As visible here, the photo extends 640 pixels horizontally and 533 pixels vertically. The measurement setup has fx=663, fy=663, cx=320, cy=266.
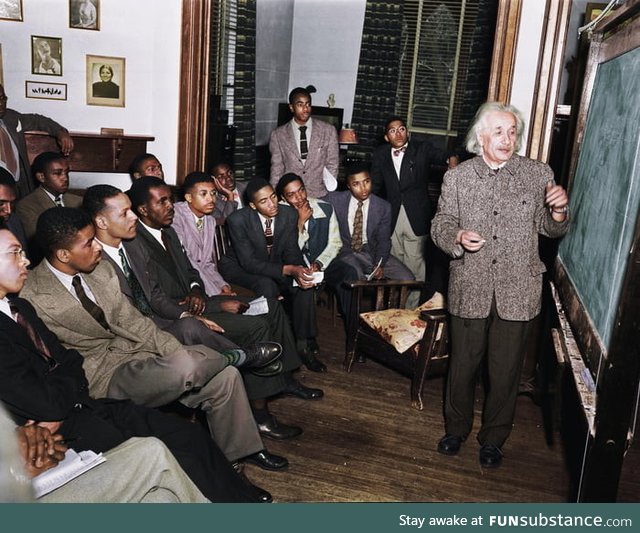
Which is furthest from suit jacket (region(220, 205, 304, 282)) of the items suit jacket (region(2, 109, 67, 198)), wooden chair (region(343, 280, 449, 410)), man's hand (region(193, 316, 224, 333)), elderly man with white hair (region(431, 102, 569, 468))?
suit jacket (region(2, 109, 67, 198))

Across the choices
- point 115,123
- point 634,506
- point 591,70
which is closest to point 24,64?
point 115,123

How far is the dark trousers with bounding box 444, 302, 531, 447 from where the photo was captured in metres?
2.99

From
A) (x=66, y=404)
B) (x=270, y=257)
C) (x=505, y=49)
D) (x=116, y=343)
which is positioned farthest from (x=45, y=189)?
(x=505, y=49)

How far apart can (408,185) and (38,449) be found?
3615 millimetres

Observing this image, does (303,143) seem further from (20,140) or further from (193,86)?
(20,140)

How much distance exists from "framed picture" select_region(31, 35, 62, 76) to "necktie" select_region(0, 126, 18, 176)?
150 centimetres

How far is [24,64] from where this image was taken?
233 inches

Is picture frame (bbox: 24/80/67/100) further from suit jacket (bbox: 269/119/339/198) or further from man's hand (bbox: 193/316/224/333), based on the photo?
man's hand (bbox: 193/316/224/333)

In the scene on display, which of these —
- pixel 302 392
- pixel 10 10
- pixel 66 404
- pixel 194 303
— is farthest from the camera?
pixel 10 10

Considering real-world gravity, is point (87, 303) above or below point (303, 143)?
below

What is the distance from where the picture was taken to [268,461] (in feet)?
9.82

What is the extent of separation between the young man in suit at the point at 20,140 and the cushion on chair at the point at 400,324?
2.66 meters

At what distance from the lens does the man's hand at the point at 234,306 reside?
3.50 m

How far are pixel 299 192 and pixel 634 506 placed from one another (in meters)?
3.06
